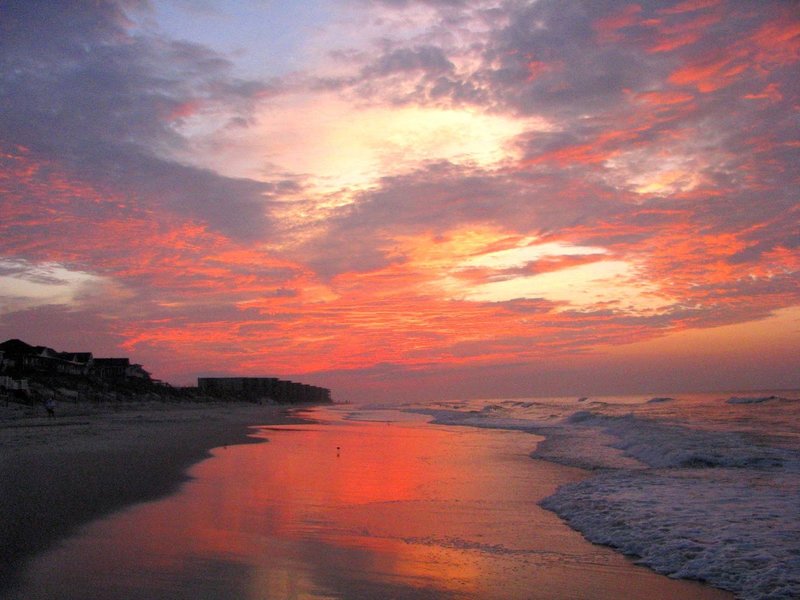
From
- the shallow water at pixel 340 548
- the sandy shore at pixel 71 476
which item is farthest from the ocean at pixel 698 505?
the sandy shore at pixel 71 476

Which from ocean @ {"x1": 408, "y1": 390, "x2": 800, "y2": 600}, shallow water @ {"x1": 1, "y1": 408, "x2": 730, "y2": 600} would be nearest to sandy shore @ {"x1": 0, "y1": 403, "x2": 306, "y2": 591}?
shallow water @ {"x1": 1, "y1": 408, "x2": 730, "y2": 600}

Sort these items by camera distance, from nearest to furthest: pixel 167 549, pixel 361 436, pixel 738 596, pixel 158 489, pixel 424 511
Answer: pixel 738 596, pixel 167 549, pixel 424 511, pixel 158 489, pixel 361 436

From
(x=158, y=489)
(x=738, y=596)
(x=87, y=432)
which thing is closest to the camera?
(x=738, y=596)

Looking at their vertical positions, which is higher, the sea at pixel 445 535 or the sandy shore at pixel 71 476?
the sandy shore at pixel 71 476

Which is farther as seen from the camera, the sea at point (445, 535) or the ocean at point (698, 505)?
the ocean at point (698, 505)

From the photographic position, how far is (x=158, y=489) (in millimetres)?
13969

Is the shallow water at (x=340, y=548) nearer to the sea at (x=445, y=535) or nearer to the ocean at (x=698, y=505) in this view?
the sea at (x=445, y=535)

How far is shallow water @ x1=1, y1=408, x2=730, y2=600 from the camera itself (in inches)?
295

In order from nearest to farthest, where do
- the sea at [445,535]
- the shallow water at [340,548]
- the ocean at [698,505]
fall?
the shallow water at [340,548], the sea at [445,535], the ocean at [698,505]

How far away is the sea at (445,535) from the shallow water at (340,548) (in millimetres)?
38

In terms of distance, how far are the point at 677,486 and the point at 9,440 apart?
863 inches

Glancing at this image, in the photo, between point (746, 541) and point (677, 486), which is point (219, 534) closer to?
point (746, 541)

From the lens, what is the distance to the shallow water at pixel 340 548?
7.50 metres

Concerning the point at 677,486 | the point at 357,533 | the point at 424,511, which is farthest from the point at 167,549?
the point at 677,486
